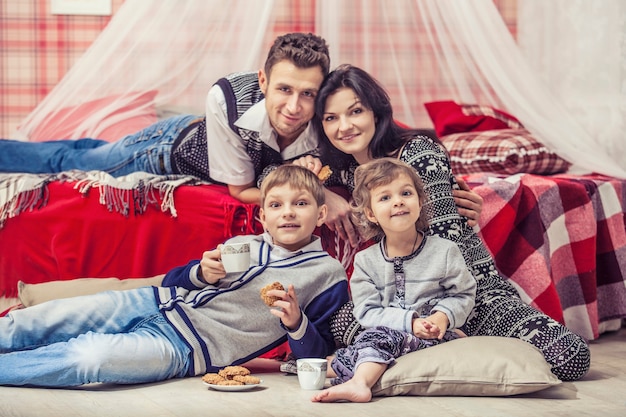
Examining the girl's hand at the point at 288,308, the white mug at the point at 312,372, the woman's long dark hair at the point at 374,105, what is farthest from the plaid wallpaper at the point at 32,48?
the white mug at the point at 312,372

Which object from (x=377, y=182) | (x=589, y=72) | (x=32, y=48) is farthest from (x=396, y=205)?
(x=32, y=48)

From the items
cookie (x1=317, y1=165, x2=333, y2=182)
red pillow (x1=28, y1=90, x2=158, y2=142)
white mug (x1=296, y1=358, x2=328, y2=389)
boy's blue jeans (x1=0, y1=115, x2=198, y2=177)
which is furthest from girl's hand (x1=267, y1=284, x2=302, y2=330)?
red pillow (x1=28, y1=90, x2=158, y2=142)

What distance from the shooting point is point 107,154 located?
3.38m

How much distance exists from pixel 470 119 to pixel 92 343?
2.37m

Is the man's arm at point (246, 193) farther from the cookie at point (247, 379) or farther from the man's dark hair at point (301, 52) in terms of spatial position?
the cookie at point (247, 379)

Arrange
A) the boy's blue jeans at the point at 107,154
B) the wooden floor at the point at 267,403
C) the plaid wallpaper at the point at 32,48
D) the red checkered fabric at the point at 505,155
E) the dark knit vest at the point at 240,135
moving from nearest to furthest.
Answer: the wooden floor at the point at 267,403, the dark knit vest at the point at 240,135, the boy's blue jeans at the point at 107,154, the red checkered fabric at the point at 505,155, the plaid wallpaper at the point at 32,48

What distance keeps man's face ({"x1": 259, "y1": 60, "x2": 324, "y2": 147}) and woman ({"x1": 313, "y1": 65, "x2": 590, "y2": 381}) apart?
0.12ft

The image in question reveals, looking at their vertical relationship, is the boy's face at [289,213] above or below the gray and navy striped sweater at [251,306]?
above

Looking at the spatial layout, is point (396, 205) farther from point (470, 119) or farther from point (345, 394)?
point (470, 119)

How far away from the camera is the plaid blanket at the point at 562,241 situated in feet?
9.55

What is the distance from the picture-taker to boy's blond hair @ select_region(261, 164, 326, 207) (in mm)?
2457

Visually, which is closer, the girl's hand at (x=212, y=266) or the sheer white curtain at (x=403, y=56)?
the girl's hand at (x=212, y=266)

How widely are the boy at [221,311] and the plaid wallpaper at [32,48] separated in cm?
313

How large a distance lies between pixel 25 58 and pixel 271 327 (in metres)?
3.47
